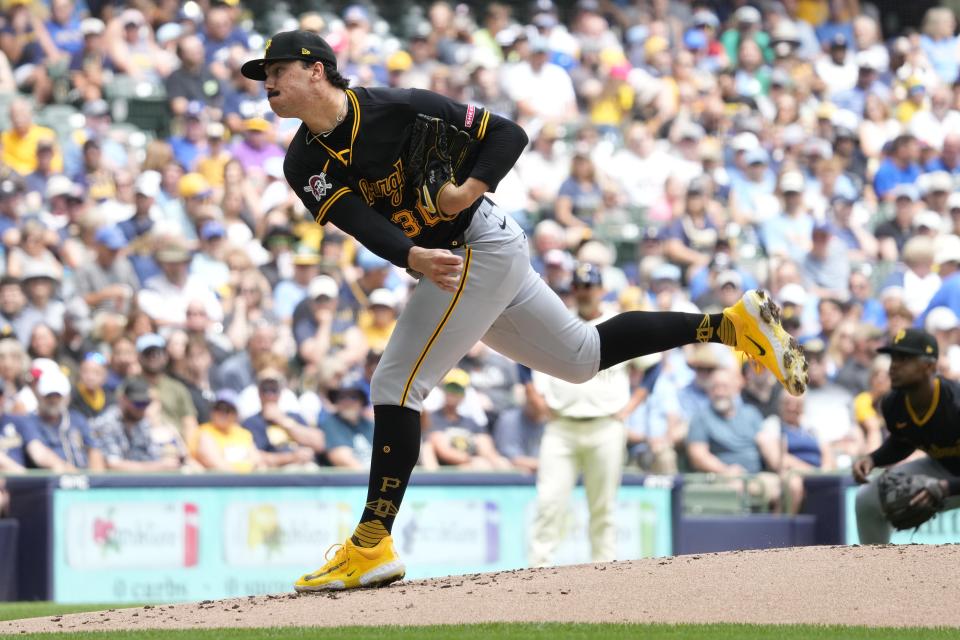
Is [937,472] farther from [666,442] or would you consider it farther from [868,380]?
[868,380]

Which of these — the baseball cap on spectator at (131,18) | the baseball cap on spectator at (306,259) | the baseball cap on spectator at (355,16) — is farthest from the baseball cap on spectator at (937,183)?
the baseball cap on spectator at (131,18)

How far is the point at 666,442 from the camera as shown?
12.2m

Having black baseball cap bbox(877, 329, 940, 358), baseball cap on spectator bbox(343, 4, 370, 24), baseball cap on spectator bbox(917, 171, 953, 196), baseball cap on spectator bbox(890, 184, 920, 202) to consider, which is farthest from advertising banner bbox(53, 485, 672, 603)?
baseball cap on spectator bbox(343, 4, 370, 24)

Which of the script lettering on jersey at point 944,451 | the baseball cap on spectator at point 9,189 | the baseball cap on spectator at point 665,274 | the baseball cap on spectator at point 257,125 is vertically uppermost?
the baseball cap on spectator at point 257,125

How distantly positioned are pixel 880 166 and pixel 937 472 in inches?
377

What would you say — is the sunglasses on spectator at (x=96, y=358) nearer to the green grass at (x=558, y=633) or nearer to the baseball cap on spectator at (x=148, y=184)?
the baseball cap on spectator at (x=148, y=184)

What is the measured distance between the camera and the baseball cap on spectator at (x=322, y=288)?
40.4 ft

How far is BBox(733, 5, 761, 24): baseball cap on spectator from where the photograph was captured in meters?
19.2

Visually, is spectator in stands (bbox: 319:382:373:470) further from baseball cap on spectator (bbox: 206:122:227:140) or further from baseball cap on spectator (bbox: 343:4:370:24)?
baseball cap on spectator (bbox: 343:4:370:24)

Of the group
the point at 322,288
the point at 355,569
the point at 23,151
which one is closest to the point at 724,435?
the point at 322,288

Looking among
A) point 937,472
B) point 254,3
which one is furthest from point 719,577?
point 254,3

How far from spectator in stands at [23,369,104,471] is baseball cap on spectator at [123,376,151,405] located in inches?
13.9

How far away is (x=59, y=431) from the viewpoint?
10.5 meters

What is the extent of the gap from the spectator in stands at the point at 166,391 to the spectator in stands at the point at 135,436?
21 centimetres
